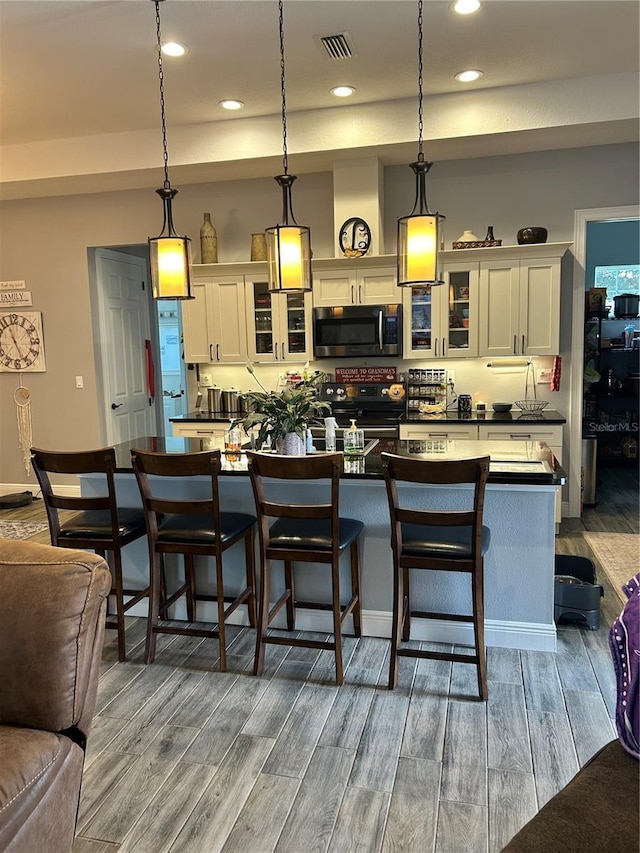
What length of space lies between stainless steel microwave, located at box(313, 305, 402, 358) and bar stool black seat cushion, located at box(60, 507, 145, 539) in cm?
263

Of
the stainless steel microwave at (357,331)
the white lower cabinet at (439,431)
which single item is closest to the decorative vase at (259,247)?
the stainless steel microwave at (357,331)

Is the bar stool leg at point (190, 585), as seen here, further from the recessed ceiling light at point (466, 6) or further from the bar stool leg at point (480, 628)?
the recessed ceiling light at point (466, 6)

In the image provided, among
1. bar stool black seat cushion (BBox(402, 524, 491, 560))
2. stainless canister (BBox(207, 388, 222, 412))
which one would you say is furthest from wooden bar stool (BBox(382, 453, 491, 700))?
stainless canister (BBox(207, 388, 222, 412))

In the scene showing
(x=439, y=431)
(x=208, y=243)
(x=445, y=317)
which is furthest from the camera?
(x=208, y=243)

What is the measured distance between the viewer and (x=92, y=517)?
312 centimetres

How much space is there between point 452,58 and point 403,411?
8.63 ft

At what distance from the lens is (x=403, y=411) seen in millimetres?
5301

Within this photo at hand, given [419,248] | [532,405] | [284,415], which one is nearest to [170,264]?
[284,415]

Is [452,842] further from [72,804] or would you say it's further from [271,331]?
[271,331]

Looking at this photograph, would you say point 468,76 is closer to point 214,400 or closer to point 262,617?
point 214,400

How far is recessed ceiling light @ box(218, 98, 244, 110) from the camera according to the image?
14.5 feet

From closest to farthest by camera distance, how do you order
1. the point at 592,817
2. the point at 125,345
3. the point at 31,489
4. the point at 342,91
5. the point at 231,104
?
the point at 592,817 < the point at 342,91 < the point at 231,104 < the point at 31,489 < the point at 125,345

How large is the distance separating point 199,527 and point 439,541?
112 centimetres

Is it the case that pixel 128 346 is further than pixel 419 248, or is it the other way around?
pixel 128 346
